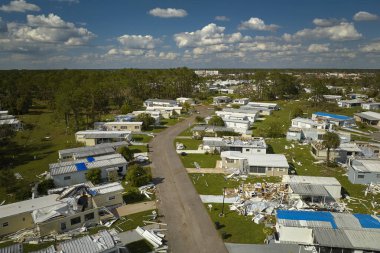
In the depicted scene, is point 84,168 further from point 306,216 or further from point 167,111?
point 167,111

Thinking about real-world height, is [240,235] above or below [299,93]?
below

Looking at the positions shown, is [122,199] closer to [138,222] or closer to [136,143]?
[138,222]

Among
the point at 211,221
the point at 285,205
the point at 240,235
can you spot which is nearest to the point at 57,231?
the point at 211,221

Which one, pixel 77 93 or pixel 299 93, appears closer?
pixel 77 93

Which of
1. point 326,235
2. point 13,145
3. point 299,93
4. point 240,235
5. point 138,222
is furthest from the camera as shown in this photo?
point 299,93

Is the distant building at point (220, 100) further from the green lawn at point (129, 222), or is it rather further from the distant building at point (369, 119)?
the green lawn at point (129, 222)

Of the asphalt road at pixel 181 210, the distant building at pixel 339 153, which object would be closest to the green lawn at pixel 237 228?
the asphalt road at pixel 181 210
